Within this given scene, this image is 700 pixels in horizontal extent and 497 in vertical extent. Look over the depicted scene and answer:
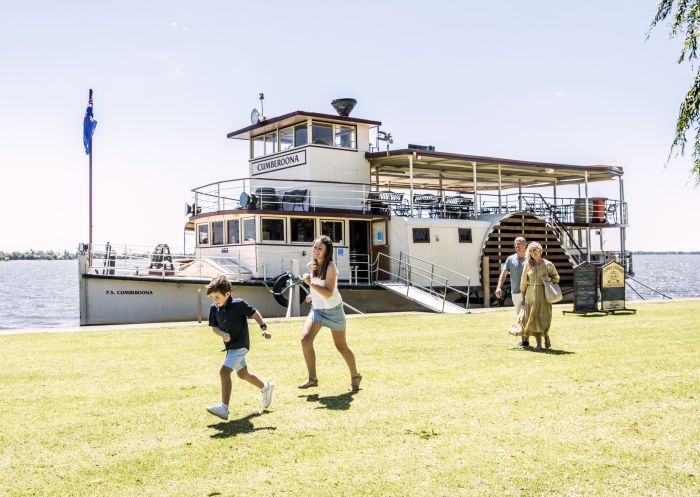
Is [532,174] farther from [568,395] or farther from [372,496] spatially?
[372,496]

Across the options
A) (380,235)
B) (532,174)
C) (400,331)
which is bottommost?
(400,331)

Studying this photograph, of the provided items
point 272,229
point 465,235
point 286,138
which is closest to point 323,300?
point 272,229

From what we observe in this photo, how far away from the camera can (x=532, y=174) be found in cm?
3322

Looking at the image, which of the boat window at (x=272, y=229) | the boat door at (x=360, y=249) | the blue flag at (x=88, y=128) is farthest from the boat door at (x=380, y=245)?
the blue flag at (x=88, y=128)

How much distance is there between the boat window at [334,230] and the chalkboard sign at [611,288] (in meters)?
9.38

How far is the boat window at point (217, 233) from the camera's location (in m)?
25.6

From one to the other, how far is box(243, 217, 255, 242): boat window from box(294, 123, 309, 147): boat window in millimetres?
3896

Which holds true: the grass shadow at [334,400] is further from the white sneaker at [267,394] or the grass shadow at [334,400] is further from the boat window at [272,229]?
the boat window at [272,229]

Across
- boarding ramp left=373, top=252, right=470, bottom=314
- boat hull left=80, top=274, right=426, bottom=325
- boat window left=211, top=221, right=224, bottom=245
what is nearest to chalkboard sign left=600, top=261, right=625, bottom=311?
boarding ramp left=373, top=252, right=470, bottom=314

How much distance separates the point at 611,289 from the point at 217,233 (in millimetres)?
13332

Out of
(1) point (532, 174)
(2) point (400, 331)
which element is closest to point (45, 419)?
(2) point (400, 331)

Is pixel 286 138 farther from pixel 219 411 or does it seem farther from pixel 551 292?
pixel 219 411

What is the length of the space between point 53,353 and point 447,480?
9.03 metres

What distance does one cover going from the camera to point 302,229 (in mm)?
25000
